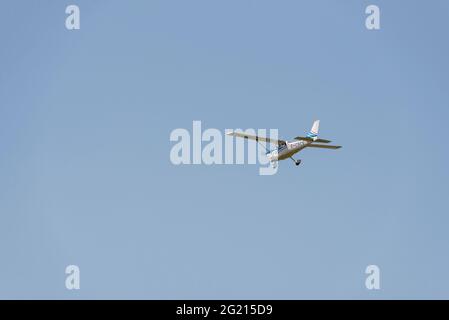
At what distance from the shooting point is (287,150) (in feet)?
371

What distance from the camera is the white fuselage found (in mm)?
111938

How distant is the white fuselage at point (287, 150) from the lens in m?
112
